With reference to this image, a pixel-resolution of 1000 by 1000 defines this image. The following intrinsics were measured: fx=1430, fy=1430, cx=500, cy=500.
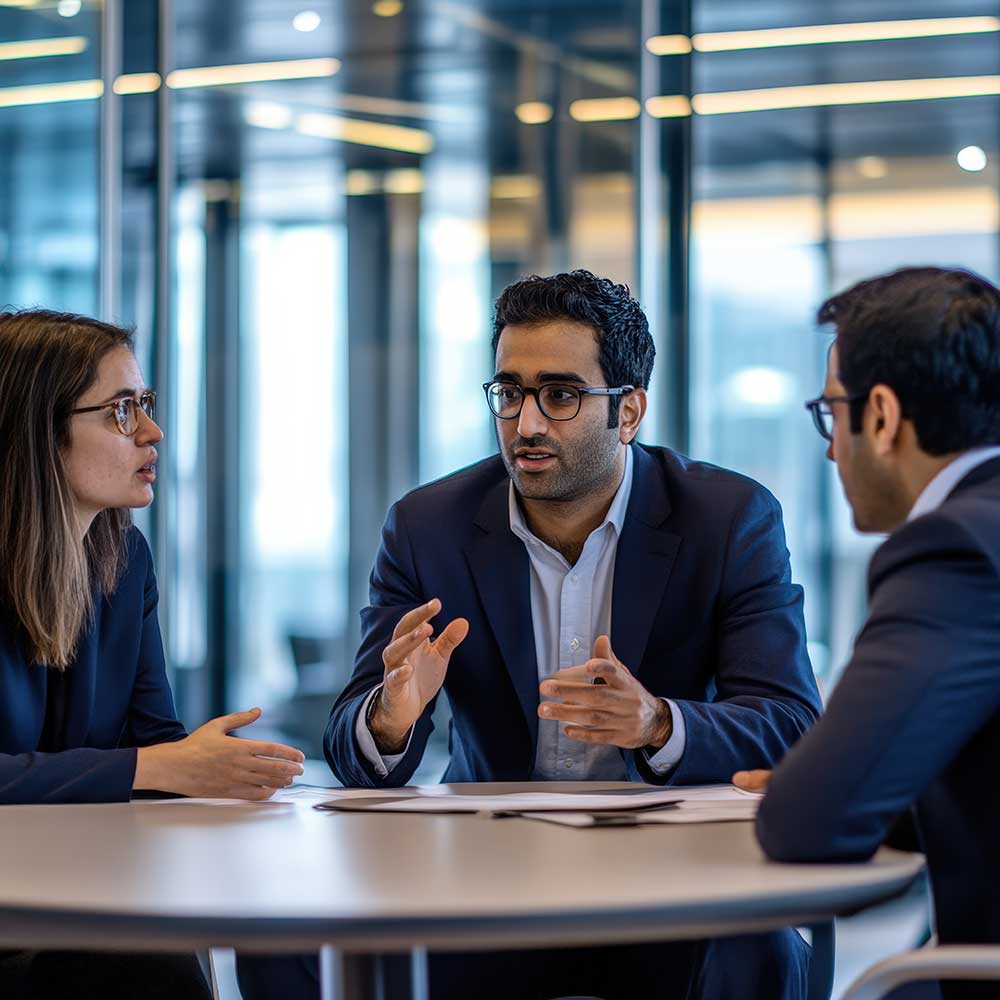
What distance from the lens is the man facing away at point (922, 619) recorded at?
4.63ft

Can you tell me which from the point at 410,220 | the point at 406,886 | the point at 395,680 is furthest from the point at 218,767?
the point at 410,220

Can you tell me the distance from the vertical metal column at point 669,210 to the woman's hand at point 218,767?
9.23ft

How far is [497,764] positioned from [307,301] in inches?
121

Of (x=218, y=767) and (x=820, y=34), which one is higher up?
(x=820, y=34)

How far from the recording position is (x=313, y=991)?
222cm

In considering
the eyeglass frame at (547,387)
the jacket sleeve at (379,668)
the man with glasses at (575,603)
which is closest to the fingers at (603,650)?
the man with glasses at (575,603)

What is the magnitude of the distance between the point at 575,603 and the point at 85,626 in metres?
0.85

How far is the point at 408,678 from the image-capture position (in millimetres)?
2184

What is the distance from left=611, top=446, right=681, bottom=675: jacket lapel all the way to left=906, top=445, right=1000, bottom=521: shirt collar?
908 millimetres

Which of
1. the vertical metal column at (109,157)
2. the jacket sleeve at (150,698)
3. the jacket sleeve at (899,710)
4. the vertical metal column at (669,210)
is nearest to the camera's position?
the jacket sleeve at (899,710)

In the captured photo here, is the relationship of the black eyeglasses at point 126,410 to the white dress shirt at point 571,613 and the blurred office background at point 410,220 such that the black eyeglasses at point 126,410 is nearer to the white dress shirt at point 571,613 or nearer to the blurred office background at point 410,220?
the white dress shirt at point 571,613

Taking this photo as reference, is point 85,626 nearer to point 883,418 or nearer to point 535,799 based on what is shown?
point 535,799

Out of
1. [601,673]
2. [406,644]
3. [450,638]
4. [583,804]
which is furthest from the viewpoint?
[450,638]

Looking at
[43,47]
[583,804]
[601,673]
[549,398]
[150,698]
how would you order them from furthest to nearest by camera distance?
[43,47]
[549,398]
[150,698]
[601,673]
[583,804]
